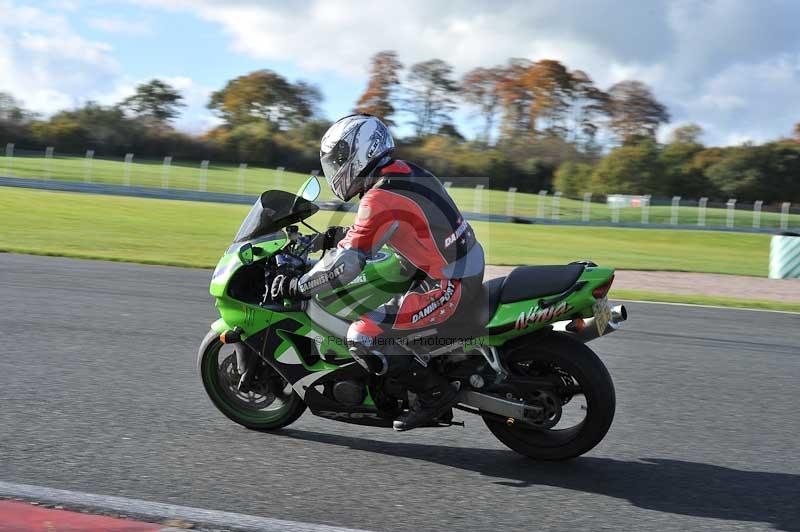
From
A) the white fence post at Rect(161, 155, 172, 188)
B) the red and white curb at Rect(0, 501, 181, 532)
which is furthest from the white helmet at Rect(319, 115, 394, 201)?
the white fence post at Rect(161, 155, 172, 188)

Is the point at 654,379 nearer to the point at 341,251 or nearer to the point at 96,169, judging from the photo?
the point at 341,251

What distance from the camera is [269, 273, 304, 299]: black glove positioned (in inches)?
191

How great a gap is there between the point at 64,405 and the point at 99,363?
1.29 metres

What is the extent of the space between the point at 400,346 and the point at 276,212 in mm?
1015

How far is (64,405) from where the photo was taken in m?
5.54

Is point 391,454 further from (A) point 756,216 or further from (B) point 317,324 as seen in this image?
(A) point 756,216

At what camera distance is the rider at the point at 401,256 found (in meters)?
4.66

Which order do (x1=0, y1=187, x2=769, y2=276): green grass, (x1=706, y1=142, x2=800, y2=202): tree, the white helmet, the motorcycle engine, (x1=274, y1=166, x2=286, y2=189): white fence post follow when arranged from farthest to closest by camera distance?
(x1=706, y1=142, x2=800, y2=202): tree → (x1=274, y1=166, x2=286, y2=189): white fence post → (x1=0, y1=187, x2=769, y2=276): green grass → the motorcycle engine → the white helmet

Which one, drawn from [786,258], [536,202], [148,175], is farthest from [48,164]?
[786,258]

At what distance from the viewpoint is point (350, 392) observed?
16.1 feet

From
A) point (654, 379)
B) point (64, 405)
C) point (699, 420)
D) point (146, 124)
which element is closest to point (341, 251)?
point (64, 405)

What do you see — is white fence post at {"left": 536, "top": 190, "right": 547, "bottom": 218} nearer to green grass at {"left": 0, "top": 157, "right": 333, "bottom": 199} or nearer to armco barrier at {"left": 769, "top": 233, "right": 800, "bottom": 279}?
green grass at {"left": 0, "top": 157, "right": 333, "bottom": 199}

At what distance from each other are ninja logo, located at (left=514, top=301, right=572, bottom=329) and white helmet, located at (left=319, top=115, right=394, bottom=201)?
3.68 ft

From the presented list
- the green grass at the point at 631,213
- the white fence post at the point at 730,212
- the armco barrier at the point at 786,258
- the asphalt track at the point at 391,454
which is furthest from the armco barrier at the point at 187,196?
the asphalt track at the point at 391,454
